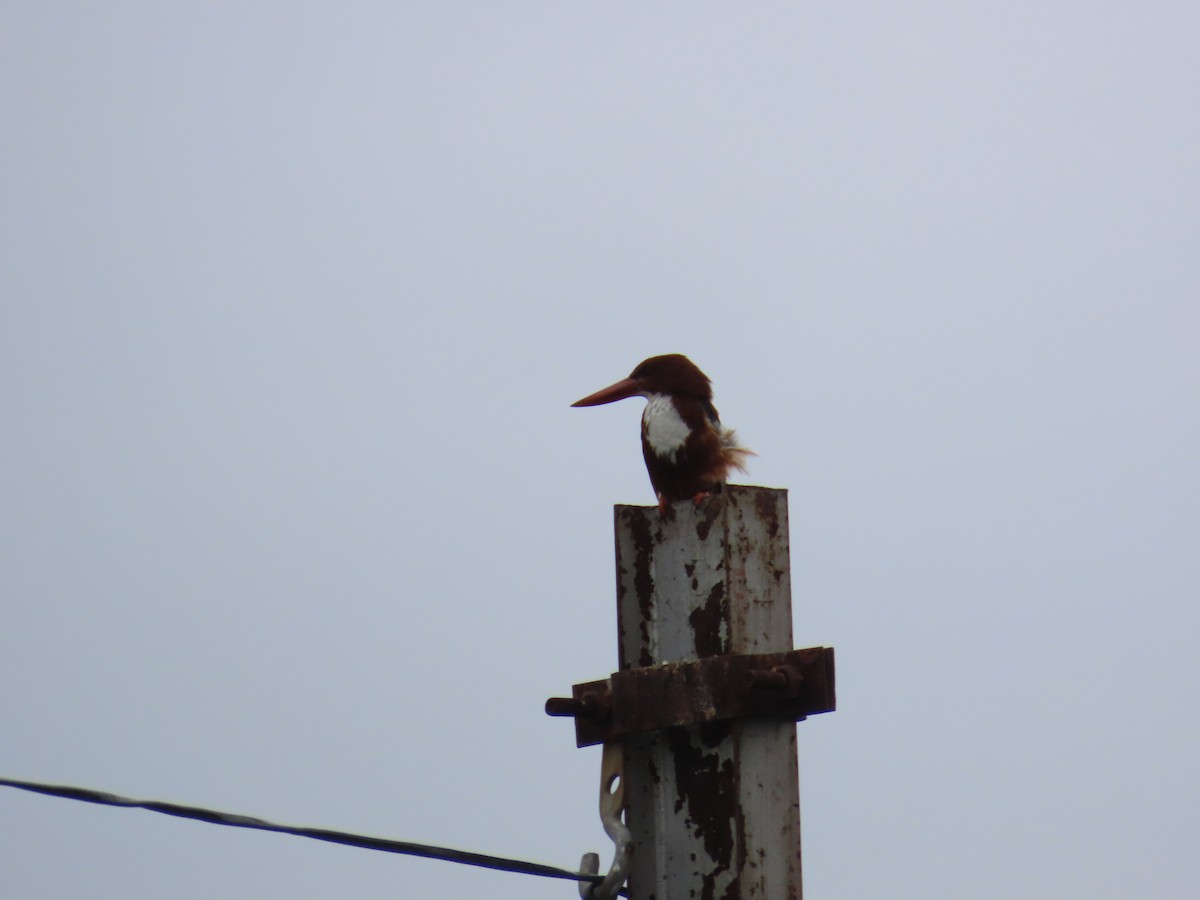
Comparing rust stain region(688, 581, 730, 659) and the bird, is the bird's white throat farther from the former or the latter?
rust stain region(688, 581, 730, 659)

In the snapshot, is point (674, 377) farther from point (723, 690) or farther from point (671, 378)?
point (723, 690)

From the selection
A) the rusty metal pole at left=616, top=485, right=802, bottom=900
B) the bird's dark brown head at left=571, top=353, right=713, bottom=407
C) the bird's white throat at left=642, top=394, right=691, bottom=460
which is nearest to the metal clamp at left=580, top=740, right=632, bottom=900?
the rusty metal pole at left=616, top=485, right=802, bottom=900

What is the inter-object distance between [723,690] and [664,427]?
144 centimetres

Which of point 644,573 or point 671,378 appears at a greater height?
point 671,378

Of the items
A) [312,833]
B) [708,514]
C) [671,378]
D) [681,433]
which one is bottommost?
[312,833]

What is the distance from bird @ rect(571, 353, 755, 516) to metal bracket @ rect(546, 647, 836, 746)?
778 millimetres

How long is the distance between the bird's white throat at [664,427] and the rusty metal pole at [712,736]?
101 cm

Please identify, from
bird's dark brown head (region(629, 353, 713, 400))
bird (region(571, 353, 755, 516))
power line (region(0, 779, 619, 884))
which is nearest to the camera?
power line (region(0, 779, 619, 884))

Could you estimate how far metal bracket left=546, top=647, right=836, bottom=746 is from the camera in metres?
2.64

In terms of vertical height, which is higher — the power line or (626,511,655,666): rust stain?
(626,511,655,666): rust stain

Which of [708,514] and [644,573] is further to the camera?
[644,573]

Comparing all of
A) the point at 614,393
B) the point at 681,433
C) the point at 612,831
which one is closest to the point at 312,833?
the point at 612,831

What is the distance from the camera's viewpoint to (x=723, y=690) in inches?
105

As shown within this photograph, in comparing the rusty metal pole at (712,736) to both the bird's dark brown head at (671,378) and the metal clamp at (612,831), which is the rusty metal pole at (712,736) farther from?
the bird's dark brown head at (671,378)
